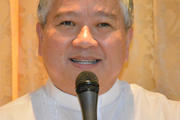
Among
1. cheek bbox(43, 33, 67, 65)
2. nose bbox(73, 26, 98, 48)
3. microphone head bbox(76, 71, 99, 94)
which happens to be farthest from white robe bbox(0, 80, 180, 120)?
microphone head bbox(76, 71, 99, 94)

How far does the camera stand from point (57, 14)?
4.60 feet

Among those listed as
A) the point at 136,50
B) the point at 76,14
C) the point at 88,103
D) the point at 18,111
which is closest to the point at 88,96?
the point at 88,103

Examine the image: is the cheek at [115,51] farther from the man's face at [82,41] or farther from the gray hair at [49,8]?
the gray hair at [49,8]

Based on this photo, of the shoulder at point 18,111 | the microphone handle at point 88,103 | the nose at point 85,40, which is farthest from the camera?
the shoulder at point 18,111

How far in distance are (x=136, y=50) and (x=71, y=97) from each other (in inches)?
23.2

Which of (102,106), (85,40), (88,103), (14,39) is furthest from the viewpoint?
(14,39)

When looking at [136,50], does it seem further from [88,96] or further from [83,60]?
[88,96]

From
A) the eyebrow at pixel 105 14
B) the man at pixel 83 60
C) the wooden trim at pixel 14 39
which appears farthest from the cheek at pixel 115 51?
the wooden trim at pixel 14 39

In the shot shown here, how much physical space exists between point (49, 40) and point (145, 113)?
60 cm

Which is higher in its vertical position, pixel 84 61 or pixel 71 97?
pixel 84 61

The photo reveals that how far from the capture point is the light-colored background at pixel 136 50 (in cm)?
174

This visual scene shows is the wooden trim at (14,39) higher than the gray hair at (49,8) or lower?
lower

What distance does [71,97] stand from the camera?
1456 mm

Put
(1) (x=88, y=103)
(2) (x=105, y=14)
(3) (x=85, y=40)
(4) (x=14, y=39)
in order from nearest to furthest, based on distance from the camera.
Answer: (1) (x=88, y=103) < (3) (x=85, y=40) < (2) (x=105, y=14) < (4) (x=14, y=39)
